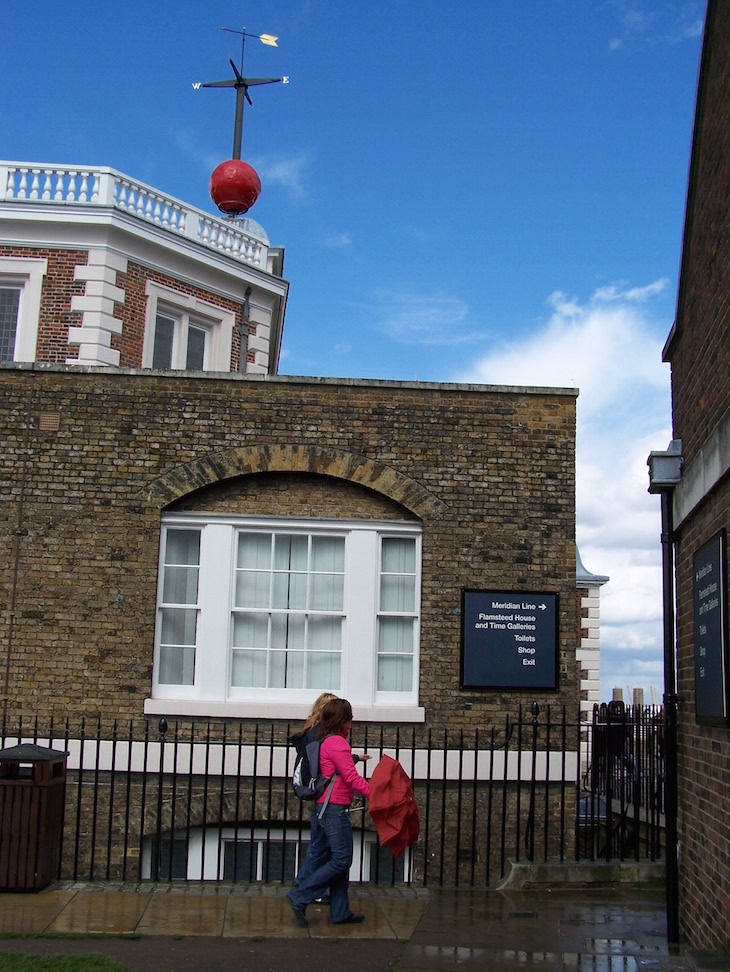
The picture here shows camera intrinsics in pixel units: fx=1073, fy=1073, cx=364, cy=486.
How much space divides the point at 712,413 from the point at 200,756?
21.2 ft

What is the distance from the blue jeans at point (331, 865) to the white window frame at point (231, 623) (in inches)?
125

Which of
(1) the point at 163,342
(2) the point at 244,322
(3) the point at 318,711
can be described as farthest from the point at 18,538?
(2) the point at 244,322

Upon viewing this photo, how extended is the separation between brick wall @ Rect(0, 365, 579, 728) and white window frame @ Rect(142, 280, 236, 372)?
675 centimetres

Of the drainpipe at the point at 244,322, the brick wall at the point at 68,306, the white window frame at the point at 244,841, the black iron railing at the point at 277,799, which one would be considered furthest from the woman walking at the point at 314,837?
the drainpipe at the point at 244,322

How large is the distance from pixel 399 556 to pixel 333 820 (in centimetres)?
432

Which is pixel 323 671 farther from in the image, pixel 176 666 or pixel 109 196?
pixel 109 196

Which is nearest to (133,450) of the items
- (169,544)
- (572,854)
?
(169,544)

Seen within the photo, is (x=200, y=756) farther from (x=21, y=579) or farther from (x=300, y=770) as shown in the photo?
(x=300, y=770)

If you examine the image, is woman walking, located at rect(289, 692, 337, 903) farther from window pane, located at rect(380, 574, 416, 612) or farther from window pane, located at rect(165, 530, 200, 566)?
window pane, located at rect(165, 530, 200, 566)

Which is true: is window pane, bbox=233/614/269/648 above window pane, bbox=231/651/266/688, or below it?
above

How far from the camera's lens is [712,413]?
24.4 ft

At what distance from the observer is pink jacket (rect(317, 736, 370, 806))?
780 centimetres

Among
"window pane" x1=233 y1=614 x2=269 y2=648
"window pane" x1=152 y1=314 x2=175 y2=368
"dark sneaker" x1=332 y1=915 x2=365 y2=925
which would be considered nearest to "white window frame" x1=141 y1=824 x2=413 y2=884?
"window pane" x1=233 y1=614 x2=269 y2=648

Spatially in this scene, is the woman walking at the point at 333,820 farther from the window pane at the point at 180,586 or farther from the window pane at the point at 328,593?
the window pane at the point at 180,586
